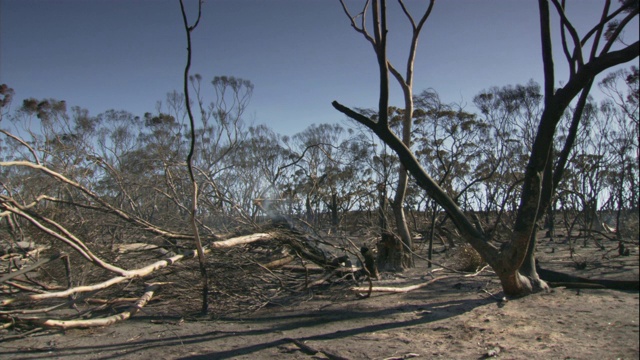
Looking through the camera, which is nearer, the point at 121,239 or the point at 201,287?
the point at 201,287

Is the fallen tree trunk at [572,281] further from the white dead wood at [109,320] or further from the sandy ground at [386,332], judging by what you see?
the white dead wood at [109,320]

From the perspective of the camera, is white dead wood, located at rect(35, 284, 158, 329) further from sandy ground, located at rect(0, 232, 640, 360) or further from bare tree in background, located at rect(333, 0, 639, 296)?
bare tree in background, located at rect(333, 0, 639, 296)

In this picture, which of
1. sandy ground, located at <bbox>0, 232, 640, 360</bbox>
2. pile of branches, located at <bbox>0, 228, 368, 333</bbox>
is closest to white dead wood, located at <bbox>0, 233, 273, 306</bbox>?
pile of branches, located at <bbox>0, 228, 368, 333</bbox>

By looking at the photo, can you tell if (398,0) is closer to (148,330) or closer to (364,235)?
(364,235)

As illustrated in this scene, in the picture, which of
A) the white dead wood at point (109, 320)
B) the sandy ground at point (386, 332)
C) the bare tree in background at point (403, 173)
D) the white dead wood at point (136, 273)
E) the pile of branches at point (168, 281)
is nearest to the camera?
the sandy ground at point (386, 332)

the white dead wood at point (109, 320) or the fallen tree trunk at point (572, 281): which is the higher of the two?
the fallen tree trunk at point (572, 281)

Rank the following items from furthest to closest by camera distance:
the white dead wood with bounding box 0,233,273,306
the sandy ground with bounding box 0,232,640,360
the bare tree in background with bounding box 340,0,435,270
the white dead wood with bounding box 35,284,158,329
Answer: the bare tree in background with bounding box 340,0,435,270 → the white dead wood with bounding box 35,284,158,329 → the white dead wood with bounding box 0,233,273,306 → the sandy ground with bounding box 0,232,640,360

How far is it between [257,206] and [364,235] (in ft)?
7.33

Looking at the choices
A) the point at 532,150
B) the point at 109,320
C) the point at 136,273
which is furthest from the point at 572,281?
the point at 109,320

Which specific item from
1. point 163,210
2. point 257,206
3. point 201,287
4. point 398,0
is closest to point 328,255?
point 257,206

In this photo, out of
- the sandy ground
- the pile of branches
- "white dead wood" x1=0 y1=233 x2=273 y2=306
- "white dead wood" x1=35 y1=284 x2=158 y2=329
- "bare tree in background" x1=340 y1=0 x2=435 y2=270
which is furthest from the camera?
"bare tree in background" x1=340 y1=0 x2=435 y2=270

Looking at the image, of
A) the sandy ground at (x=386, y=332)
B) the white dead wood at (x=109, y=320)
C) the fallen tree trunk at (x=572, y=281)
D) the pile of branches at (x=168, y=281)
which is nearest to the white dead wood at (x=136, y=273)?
the pile of branches at (x=168, y=281)

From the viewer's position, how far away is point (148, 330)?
5.20 m

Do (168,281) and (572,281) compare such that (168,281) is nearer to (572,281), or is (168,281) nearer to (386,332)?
(386,332)
